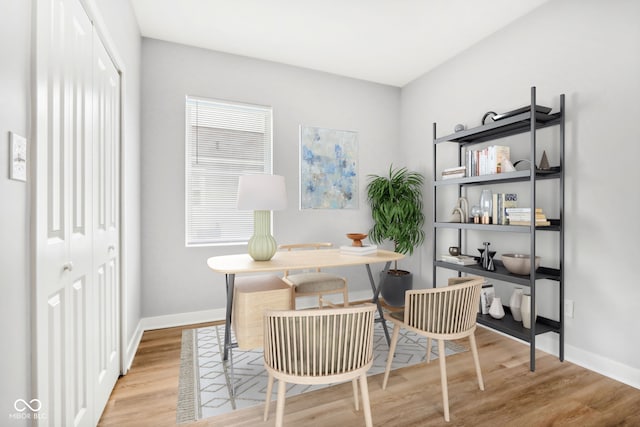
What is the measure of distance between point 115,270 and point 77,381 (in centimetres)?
82

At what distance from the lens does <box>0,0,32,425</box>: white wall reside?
0.82 meters

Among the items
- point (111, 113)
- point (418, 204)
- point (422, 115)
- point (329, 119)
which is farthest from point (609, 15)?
point (111, 113)

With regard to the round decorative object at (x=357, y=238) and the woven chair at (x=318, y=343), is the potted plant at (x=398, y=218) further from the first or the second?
the woven chair at (x=318, y=343)

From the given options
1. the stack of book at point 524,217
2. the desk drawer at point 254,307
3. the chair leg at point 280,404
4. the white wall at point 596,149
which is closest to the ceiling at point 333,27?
the white wall at point 596,149

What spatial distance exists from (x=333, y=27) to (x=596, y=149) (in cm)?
228

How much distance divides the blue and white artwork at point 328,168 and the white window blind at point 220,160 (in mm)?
434

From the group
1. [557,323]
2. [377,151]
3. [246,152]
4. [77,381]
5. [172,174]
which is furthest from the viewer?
[377,151]

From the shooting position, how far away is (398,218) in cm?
358

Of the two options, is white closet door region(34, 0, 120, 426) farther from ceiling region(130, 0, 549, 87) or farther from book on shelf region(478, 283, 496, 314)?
book on shelf region(478, 283, 496, 314)

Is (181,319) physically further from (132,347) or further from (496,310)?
(496,310)

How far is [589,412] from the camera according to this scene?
173 centimetres

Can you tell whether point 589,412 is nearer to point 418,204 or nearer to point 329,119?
point 418,204

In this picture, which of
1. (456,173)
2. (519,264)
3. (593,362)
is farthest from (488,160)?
(593,362)

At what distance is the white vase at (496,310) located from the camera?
8.41ft
